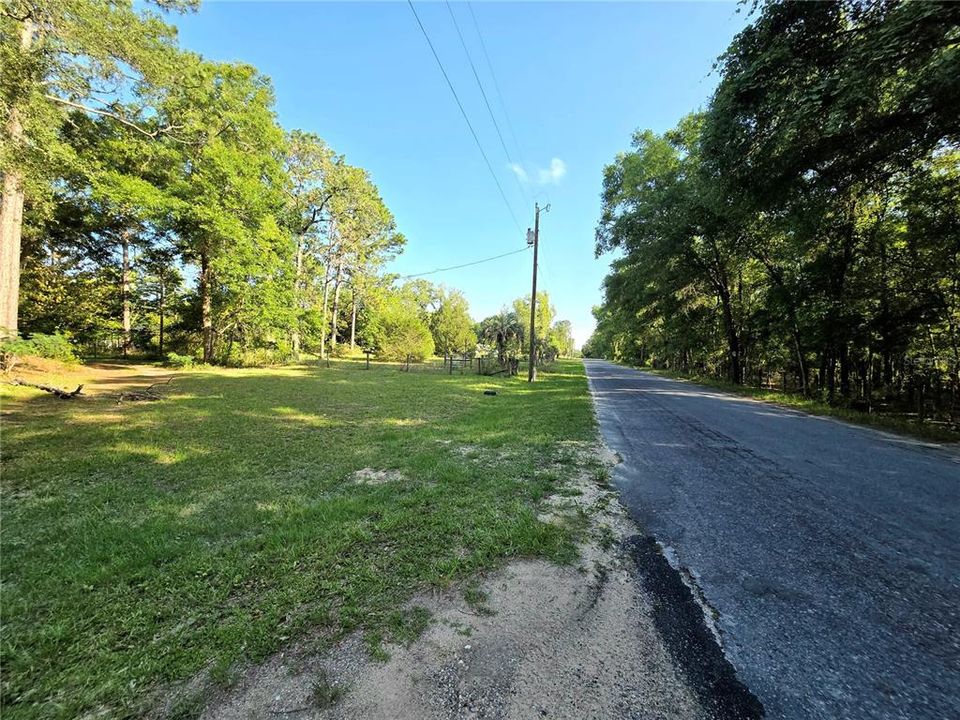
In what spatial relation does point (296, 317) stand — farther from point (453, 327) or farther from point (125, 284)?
point (453, 327)

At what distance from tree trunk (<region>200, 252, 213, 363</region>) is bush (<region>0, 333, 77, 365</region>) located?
567 centimetres

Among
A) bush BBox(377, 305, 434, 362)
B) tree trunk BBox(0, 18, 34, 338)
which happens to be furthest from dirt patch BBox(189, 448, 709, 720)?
bush BBox(377, 305, 434, 362)

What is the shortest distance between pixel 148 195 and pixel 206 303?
5.94m

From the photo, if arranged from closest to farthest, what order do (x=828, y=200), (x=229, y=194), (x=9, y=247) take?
(x=828, y=200), (x=9, y=247), (x=229, y=194)

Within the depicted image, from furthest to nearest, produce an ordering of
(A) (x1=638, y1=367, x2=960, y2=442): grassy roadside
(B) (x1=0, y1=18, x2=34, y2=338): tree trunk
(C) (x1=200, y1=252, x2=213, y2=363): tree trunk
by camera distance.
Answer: (C) (x1=200, y1=252, x2=213, y2=363): tree trunk, (B) (x1=0, y1=18, x2=34, y2=338): tree trunk, (A) (x1=638, y1=367, x2=960, y2=442): grassy roadside

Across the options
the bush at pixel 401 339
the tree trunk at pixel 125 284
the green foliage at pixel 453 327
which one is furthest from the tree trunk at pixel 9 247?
the green foliage at pixel 453 327

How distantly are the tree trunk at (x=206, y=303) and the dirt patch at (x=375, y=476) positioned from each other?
20275mm

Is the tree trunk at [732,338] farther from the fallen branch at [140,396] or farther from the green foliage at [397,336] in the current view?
the fallen branch at [140,396]

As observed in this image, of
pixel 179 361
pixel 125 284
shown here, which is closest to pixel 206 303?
pixel 179 361

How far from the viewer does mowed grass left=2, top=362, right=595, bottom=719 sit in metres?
1.82

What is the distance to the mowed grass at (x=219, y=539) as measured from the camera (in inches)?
71.6

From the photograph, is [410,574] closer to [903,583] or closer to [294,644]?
[294,644]

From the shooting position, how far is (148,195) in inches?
591

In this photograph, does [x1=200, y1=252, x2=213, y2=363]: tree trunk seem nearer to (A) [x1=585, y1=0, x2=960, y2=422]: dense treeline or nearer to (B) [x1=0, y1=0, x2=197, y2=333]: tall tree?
(B) [x1=0, y1=0, x2=197, y2=333]: tall tree
